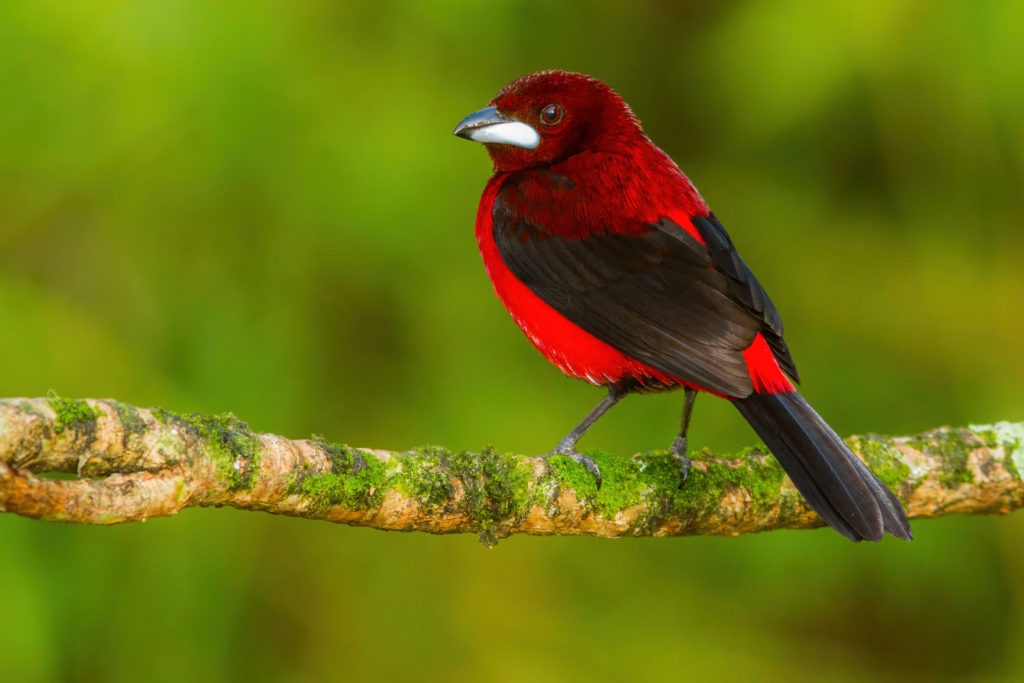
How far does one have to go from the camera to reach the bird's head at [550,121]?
312cm

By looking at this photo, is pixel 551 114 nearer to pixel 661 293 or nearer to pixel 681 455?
pixel 661 293

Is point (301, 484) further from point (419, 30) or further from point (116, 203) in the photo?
point (419, 30)

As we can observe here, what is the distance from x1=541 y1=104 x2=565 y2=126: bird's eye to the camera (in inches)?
124

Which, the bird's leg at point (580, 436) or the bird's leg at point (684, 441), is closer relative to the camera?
the bird's leg at point (580, 436)

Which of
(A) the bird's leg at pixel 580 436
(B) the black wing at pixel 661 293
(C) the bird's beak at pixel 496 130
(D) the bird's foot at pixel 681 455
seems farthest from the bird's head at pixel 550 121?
(D) the bird's foot at pixel 681 455

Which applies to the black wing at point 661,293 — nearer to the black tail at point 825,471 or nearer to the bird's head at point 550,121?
the black tail at point 825,471

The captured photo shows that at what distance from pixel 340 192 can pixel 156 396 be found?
0.98m

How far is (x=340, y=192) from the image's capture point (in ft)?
12.8

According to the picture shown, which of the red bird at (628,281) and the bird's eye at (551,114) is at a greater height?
the bird's eye at (551,114)

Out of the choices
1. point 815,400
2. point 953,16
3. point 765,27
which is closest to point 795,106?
point 765,27

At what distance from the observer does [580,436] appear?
2877 millimetres

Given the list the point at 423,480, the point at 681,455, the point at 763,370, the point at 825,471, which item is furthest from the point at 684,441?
the point at 423,480

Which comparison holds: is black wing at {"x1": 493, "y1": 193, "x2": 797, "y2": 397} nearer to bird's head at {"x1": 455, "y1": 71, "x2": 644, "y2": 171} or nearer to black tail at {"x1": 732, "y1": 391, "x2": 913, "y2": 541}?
black tail at {"x1": 732, "y1": 391, "x2": 913, "y2": 541}

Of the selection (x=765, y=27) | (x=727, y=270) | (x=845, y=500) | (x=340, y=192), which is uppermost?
(x=765, y=27)
